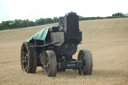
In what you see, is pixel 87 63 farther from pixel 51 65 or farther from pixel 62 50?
pixel 51 65

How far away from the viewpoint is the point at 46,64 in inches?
537

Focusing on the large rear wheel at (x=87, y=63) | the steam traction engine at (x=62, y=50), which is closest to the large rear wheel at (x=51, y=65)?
the steam traction engine at (x=62, y=50)

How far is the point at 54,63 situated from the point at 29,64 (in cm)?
232

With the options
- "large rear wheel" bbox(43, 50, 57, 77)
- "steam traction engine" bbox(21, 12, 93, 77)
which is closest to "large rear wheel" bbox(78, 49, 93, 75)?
"steam traction engine" bbox(21, 12, 93, 77)

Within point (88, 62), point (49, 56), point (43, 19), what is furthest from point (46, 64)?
point (43, 19)

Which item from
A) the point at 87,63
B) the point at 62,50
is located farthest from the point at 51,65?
the point at 87,63

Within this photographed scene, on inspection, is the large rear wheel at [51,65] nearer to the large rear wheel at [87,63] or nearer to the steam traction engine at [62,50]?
the steam traction engine at [62,50]

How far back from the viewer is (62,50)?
13672 millimetres

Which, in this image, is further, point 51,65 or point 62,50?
point 62,50

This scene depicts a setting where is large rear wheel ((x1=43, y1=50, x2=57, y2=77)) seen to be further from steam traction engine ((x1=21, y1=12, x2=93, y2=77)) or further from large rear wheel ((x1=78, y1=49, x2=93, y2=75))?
large rear wheel ((x1=78, y1=49, x2=93, y2=75))

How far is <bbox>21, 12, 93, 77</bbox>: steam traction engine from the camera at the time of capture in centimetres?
1314

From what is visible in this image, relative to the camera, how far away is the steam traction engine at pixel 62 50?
1314cm

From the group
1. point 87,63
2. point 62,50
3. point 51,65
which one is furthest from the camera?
point 62,50

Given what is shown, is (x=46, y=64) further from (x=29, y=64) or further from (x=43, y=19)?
(x=43, y=19)
